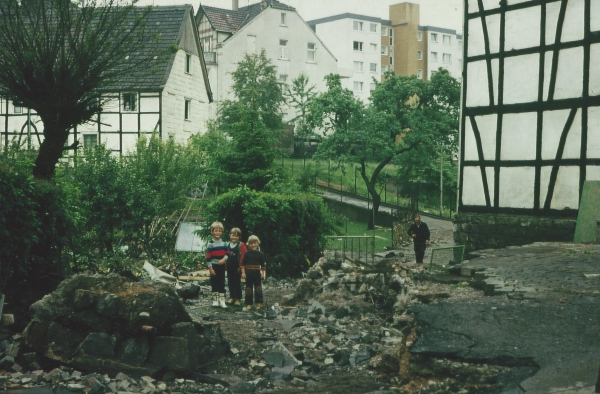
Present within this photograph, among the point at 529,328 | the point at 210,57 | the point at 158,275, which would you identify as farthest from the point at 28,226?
the point at 210,57

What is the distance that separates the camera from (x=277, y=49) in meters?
56.9

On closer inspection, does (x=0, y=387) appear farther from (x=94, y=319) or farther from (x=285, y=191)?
(x=285, y=191)

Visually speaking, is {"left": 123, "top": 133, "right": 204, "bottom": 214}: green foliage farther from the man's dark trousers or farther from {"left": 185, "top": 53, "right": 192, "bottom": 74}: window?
{"left": 185, "top": 53, "right": 192, "bottom": 74}: window

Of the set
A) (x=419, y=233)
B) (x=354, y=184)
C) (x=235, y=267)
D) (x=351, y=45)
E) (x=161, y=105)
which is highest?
(x=351, y=45)

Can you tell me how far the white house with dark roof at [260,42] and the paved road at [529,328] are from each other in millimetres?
43572

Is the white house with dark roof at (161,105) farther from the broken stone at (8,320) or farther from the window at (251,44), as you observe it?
Result: the broken stone at (8,320)

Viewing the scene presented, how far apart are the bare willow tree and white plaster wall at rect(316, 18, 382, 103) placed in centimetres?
5918

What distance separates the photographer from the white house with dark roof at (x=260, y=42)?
5359cm

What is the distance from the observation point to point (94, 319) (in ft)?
28.6

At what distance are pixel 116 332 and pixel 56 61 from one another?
10.7 metres

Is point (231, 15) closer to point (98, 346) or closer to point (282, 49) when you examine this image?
point (282, 49)

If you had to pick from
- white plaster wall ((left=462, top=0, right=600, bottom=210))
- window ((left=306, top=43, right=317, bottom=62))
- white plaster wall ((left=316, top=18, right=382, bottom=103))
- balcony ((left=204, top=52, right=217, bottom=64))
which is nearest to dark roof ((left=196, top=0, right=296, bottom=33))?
balcony ((left=204, top=52, right=217, bottom=64))

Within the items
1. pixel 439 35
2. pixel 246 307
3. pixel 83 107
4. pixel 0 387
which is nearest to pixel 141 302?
pixel 0 387

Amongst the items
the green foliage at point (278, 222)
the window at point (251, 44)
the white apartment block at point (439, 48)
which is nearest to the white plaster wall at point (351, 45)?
the white apartment block at point (439, 48)
